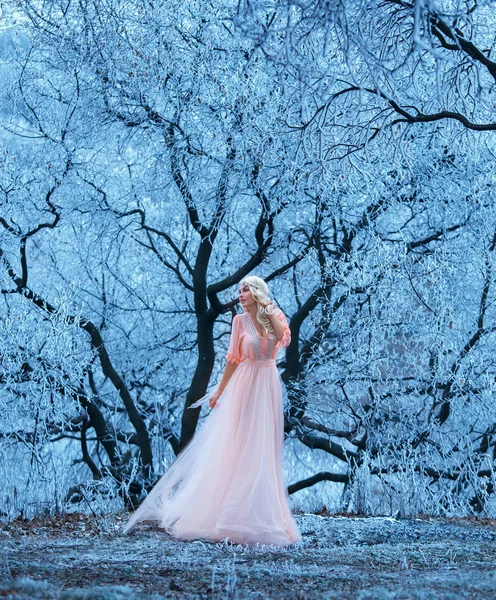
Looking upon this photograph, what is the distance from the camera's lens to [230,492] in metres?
6.46

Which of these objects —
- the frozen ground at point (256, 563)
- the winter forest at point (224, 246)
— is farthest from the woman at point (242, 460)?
the winter forest at point (224, 246)

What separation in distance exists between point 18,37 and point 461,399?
7078mm

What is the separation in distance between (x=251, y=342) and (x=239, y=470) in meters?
0.97

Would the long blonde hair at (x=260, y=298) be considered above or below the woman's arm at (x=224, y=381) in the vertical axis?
above

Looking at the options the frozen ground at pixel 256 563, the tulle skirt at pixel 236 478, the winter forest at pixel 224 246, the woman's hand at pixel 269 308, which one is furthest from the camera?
the winter forest at pixel 224 246

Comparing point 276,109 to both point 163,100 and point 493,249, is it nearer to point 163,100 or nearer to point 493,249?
point 163,100

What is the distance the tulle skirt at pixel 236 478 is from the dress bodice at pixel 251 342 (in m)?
0.07

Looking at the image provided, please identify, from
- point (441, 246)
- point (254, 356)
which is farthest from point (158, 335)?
point (254, 356)

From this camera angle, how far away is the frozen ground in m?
4.23

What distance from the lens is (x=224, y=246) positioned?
1191 cm

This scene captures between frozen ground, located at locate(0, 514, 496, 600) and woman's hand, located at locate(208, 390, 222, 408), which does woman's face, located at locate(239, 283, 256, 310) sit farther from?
frozen ground, located at locate(0, 514, 496, 600)

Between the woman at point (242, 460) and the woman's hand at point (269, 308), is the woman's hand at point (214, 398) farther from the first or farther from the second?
the woman's hand at point (269, 308)

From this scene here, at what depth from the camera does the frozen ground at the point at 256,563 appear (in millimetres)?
4230

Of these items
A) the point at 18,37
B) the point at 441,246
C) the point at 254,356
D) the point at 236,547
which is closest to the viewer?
the point at 236,547
